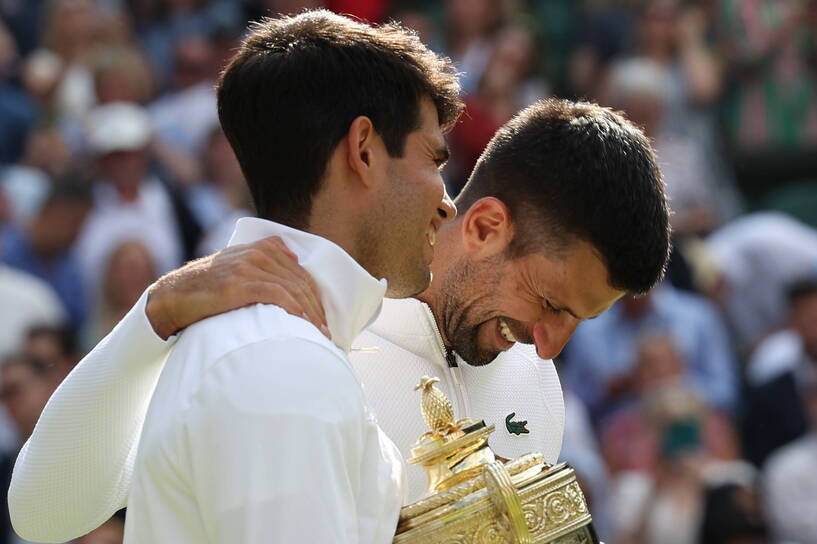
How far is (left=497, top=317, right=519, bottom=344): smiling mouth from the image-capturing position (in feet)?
9.85

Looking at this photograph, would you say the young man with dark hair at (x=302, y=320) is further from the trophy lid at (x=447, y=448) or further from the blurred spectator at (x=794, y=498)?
the blurred spectator at (x=794, y=498)

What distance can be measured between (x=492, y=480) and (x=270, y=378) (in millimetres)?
457

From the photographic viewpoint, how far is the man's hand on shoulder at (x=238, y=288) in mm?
2230

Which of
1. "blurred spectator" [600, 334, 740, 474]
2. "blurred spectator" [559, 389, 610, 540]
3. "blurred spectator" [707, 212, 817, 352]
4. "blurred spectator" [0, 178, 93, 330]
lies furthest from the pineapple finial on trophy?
"blurred spectator" [707, 212, 817, 352]

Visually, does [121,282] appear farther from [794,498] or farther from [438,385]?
[438,385]

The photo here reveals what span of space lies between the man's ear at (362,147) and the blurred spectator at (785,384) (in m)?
5.04

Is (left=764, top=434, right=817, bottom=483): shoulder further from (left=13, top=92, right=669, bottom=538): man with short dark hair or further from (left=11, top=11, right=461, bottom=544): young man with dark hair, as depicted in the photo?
(left=11, top=11, right=461, bottom=544): young man with dark hair

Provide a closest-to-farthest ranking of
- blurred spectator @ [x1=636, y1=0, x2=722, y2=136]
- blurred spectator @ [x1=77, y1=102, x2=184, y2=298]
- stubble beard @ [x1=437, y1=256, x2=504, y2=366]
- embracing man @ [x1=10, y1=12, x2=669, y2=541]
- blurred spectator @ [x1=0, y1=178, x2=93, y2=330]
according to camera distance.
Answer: embracing man @ [x1=10, y1=12, x2=669, y2=541] < stubble beard @ [x1=437, y1=256, x2=504, y2=366] < blurred spectator @ [x1=77, y1=102, x2=184, y2=298] < blurred spectator @ [x1=0, y1=178, x2=93, y2=330] < blurred spectator @ [x1=636, y1=0, x2=722, y2=136]

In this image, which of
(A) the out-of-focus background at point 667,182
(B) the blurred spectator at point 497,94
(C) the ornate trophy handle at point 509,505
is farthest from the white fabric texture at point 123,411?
(B) the blurred spectator at point 497,94

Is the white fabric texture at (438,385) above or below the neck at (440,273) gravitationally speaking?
below

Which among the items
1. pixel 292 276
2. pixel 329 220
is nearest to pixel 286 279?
pixel 292 276

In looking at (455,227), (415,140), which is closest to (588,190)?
(455,227)

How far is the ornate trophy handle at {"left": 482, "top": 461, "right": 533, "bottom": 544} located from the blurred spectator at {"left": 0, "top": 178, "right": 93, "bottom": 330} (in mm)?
5579

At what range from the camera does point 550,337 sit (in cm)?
294
